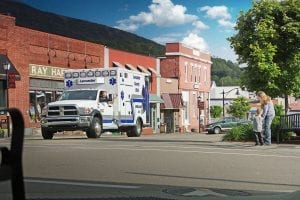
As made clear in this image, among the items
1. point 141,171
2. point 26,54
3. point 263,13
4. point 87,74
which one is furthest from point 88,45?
point 141,171

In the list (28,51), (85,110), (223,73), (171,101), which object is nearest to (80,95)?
(85,110)

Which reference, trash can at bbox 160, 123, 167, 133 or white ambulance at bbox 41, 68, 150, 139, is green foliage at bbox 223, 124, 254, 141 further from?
trash can at bbox 160, 123, 167, 133

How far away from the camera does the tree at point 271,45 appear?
21.0m

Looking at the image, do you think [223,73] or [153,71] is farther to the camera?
[223,73]

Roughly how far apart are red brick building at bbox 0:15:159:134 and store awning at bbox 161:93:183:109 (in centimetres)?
1589

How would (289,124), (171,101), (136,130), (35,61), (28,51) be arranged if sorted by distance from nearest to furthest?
(289,124)
(136,130)
(28,51)
(35,61)
(171,101)

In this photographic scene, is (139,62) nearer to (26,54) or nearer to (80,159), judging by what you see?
(26,54)

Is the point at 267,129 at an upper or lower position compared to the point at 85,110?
lower

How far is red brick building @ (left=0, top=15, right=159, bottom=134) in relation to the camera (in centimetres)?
3322

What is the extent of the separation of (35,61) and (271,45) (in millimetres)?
18687

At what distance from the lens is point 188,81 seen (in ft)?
212

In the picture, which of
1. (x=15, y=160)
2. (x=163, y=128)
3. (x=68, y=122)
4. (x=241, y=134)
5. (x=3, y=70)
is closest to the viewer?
(x=15, y=160)

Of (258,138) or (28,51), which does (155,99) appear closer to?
(28,51)

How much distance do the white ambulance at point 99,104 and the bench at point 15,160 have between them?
2051cm
